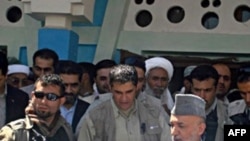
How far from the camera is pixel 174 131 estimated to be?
4504 millimetres

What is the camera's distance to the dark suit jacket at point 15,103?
5471 mm

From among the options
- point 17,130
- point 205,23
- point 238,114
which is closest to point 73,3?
point 205,23

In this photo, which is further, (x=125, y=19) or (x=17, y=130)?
(x=125, y=19)

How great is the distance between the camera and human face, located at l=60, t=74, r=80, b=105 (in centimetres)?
587

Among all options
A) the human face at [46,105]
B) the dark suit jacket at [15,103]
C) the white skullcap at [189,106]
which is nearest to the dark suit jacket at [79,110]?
the dark suit jacket at [15,103]

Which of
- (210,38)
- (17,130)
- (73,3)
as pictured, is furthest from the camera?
(210,38)

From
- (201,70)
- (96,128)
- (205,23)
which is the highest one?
(205,23)

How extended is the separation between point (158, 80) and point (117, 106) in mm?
1166

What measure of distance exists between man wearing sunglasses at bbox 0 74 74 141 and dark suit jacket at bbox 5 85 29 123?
51 centimetres

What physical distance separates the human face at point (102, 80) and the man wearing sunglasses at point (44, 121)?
4.28 feet

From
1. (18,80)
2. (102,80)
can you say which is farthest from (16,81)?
(102,80)

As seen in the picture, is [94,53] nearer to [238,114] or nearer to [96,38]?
[96,38]

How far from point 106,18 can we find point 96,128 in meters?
3.89

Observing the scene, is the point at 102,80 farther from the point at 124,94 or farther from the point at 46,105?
the point at 46,105
